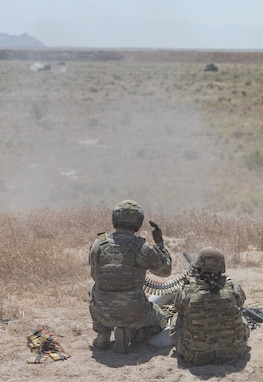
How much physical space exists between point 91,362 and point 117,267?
740 millimetres

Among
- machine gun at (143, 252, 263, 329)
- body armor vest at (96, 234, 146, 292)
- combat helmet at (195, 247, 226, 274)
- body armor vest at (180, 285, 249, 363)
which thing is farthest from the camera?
machine gun at (143, 252, 263, 329)

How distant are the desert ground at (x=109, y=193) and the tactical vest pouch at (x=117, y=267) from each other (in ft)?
1.88

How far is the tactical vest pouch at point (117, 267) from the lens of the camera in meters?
4.81

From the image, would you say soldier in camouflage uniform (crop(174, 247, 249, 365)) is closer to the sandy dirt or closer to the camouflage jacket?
the sandy dirt

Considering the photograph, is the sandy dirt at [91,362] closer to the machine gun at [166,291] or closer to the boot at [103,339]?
the boot at [103,339]

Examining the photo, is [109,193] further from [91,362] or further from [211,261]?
[211,261]

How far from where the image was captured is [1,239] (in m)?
8.65

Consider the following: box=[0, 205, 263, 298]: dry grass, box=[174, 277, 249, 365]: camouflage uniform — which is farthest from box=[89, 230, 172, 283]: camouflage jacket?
box=[0, 205, 263, 298]: dry grass

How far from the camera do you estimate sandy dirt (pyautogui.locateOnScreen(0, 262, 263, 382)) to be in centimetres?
450

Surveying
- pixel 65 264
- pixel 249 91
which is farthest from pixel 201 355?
pixel 249 91

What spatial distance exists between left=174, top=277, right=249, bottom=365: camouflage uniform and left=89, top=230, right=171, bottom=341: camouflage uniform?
0.37 m

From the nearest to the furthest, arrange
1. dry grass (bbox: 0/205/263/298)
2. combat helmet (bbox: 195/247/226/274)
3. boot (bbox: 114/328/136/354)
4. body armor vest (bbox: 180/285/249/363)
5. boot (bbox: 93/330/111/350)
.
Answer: combat helmet (bbox: 195/247/226/274), body armor vest (bbox: 180/285/249/363), boot (bbox: 114/328/136/354), boot (bbox: 93/330/111/350), dry grass (bbox: 0/205/263/298)

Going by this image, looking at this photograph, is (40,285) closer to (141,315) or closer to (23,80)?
(141,315)

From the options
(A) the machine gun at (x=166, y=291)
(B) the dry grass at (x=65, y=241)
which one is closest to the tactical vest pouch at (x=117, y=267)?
(A) the machine gun at (x=166, y=291)
